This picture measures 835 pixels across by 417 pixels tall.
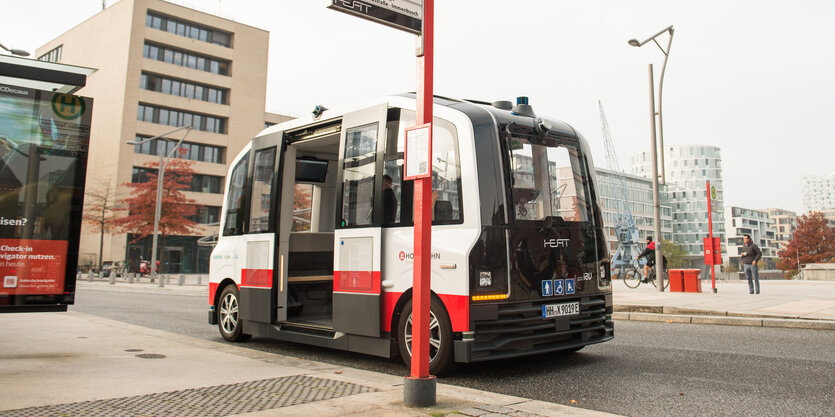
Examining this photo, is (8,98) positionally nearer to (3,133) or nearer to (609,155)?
(3,133)

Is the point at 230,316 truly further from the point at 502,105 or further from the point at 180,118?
the point at 180,118

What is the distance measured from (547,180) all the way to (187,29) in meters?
58.6

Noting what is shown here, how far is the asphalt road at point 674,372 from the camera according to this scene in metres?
4.71

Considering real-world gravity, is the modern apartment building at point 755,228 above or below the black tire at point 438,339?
above

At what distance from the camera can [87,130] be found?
22.5 ft

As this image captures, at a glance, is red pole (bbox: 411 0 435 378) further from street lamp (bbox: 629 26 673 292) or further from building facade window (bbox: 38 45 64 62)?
building facade window (bbox: 38 45 64 62)

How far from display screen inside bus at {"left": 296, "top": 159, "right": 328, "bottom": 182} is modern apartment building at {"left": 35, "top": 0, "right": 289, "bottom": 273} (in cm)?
4521

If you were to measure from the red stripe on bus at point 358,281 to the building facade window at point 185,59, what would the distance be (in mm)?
55239

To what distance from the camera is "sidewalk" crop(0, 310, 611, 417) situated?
4230mm

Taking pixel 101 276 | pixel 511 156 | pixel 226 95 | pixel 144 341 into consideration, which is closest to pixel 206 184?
pixel 226 95

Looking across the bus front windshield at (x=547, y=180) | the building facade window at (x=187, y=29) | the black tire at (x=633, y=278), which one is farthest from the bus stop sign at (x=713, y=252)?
the building facade window at (x=187, y=29)

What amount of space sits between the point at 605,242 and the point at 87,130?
5.98 metres

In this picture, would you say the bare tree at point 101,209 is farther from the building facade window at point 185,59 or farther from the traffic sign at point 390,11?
the traffic sign at point 390,11

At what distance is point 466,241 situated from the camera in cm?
567
